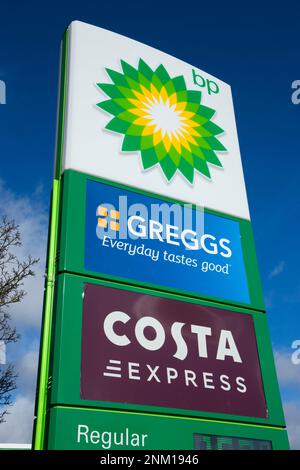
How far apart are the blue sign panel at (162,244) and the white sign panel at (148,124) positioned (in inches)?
10.4

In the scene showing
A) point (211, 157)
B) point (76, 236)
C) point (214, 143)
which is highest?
point (214, 143)

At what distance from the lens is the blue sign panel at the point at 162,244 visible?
17.2 feet

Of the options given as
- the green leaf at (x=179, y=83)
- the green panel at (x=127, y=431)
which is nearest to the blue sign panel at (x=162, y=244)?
the green panel at (x=127, y=431)

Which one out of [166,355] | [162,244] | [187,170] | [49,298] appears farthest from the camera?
[187,170]

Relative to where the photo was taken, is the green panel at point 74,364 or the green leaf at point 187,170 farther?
the green leaf at point 187,170

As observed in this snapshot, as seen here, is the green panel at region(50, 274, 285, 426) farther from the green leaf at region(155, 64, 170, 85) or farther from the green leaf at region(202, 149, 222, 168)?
the green leaf at region(155, 64, 170, 85)

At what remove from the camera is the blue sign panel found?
525cm

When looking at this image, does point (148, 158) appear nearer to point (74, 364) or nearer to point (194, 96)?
point (194, 96)

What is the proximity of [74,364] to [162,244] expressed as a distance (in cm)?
193

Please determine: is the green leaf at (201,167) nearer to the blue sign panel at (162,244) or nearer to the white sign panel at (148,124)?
the white sign panel at (148,124)

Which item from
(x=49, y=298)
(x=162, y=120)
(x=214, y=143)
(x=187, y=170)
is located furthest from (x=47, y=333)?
(x=214, y=143)

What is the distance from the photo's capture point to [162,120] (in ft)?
22.8

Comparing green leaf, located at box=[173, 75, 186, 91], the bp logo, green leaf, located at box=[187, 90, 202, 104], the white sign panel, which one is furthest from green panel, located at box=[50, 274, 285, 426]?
green leaf, located at box=[173, 75, 186, 91]
